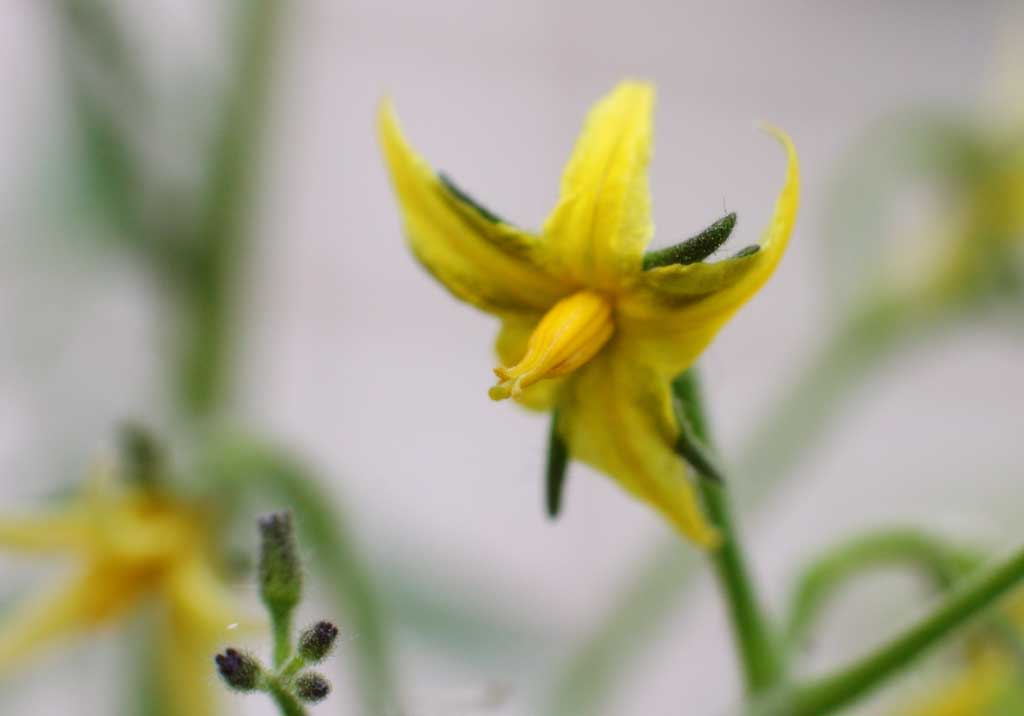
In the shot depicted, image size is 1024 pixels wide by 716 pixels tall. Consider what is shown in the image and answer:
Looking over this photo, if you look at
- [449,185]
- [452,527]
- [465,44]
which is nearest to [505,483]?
[452,527]

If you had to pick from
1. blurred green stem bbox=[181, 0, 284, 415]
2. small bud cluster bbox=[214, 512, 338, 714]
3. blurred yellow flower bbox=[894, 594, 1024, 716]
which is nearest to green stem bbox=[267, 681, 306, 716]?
small bud cluster bbox=[214, 512, 338, 714]

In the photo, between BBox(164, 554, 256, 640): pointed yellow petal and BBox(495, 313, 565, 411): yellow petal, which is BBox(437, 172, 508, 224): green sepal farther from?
BBox(164, 554, 256, 640): pointed yellow petal

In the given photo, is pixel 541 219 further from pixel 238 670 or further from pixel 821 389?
pixel 238 670

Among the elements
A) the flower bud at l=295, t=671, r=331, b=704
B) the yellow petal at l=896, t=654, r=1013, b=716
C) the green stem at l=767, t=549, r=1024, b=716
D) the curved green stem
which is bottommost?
the yellow petal at l=896, t=654, r=1013, b=716

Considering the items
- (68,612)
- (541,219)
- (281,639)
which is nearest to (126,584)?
(68,612)

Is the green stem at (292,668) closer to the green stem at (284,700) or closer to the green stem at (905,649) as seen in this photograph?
the green stem at (284,700)

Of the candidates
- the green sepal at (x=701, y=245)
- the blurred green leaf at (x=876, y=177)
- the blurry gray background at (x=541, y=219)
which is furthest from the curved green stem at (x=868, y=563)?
the blurry gray background at (x=541, y=219)
